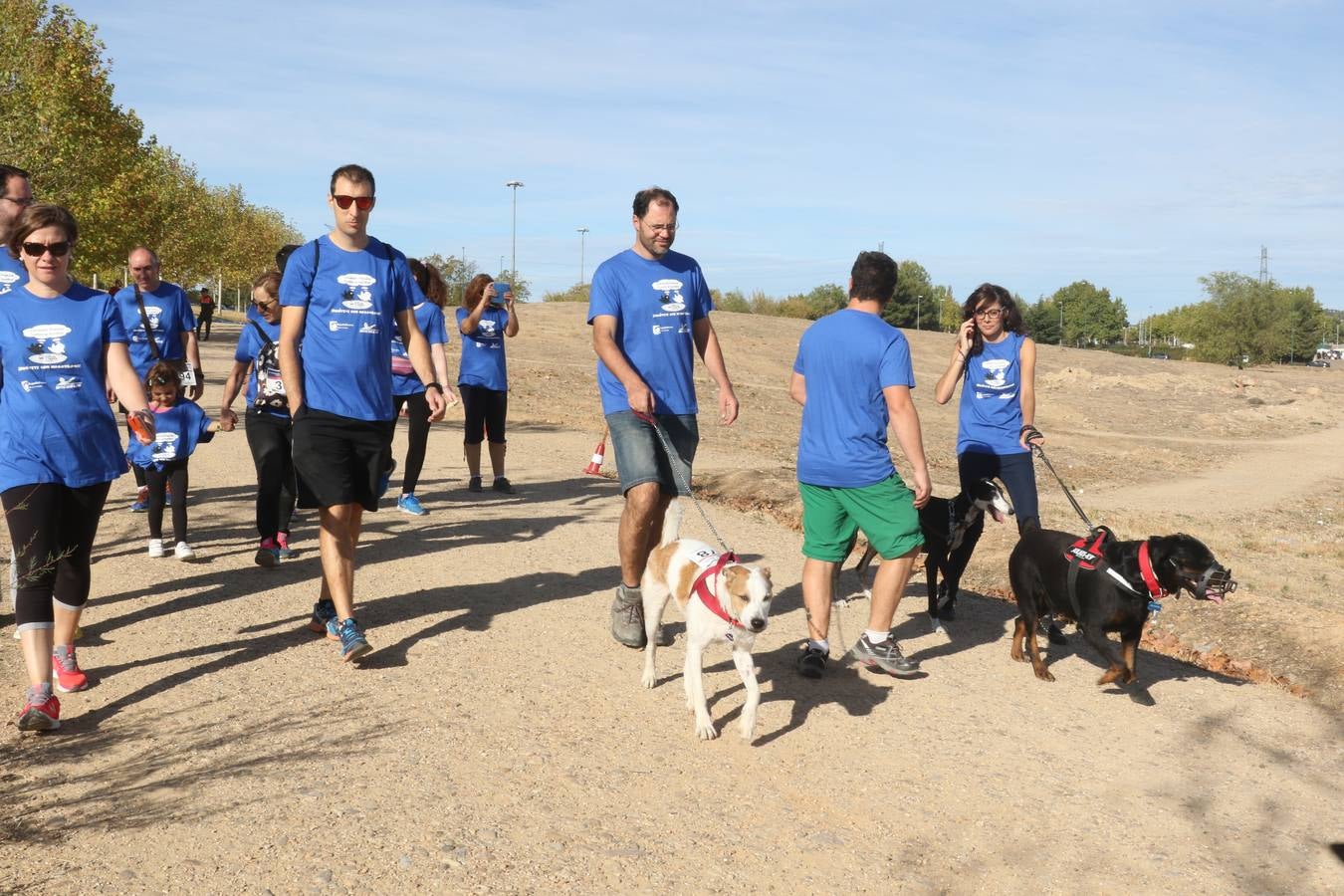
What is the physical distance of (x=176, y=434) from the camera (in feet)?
25.6

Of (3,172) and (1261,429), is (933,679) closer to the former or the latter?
(3,172)

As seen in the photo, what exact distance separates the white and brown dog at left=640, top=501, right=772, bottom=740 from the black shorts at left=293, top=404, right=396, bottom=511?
4.94 ft

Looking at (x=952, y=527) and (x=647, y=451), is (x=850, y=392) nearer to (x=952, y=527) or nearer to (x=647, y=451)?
(x=647, y=451)

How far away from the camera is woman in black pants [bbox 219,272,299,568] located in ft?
25.5

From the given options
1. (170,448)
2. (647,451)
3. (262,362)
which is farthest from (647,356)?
(170,448)

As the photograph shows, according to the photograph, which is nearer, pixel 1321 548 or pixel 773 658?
pixel 773 658

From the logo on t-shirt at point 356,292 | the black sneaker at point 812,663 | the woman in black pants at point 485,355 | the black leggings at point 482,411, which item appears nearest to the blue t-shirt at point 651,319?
the logo on t-shirt at point 356,292

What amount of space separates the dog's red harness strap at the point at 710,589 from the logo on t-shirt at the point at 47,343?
2.91 m

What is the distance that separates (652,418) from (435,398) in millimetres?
1109

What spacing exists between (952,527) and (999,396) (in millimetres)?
842

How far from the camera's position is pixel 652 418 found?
230 inches

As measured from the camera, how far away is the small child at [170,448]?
A: 7.76m

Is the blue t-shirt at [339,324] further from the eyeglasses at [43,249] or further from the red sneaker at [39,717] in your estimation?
the red sneaker at [39,717]

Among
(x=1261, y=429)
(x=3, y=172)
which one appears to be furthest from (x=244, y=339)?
(x=1261, y=429)
